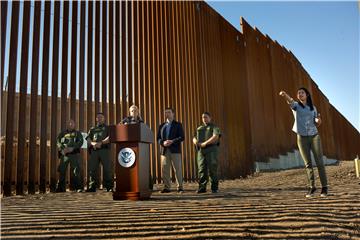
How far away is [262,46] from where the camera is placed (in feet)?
48.6

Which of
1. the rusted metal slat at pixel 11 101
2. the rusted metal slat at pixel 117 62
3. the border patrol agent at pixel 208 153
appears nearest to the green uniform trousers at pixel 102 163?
the rusted metal slat at pixel 117 62

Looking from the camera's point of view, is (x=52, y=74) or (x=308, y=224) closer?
(x=308, y=224)

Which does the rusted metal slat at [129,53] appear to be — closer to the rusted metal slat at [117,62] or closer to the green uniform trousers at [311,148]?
the rusted metal slat at [117,62]

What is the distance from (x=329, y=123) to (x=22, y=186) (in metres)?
21.1

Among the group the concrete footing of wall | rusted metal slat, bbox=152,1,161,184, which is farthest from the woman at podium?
the concrete footing of wall

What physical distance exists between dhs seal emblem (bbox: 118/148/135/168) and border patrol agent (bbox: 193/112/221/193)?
4.76ft

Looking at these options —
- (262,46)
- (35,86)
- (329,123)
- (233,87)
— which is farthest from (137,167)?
(329,123)

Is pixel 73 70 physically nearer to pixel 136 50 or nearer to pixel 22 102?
pixel 22 102

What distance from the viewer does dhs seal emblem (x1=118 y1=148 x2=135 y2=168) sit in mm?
4836

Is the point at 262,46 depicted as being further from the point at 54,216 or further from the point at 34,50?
the point at 54,216

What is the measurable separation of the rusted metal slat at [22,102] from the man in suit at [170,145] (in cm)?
218

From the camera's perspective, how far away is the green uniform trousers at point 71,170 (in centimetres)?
669

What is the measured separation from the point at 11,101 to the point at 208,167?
320cm

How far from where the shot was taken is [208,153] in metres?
6.00
